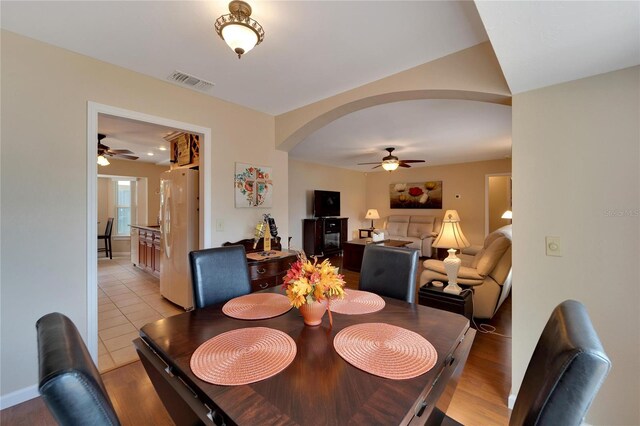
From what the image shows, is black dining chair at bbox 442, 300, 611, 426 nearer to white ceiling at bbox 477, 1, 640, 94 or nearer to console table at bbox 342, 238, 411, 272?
white ceiling at bbox 477, 1, 640, 94

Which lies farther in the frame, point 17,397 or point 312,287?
point 17,397

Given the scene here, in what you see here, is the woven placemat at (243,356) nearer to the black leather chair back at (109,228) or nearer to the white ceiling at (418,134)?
the white ceiling at (418,134)

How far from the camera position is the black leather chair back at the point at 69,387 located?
55 centimetres

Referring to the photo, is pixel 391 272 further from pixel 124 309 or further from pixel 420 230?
pixel 420 230

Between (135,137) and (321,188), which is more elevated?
(135,137)

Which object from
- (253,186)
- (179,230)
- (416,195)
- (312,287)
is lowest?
(312,287)

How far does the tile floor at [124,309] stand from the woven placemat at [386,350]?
231 cm

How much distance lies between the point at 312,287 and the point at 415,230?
22.2 ft

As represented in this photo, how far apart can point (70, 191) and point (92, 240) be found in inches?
16.1

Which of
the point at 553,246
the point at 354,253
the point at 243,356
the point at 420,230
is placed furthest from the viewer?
the point at 420,230

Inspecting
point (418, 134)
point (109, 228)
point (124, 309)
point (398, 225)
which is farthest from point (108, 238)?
point (398, 225)

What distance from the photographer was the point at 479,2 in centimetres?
108

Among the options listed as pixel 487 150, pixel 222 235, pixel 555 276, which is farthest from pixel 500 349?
pixel 487 150

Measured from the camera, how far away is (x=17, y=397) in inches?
72.6
